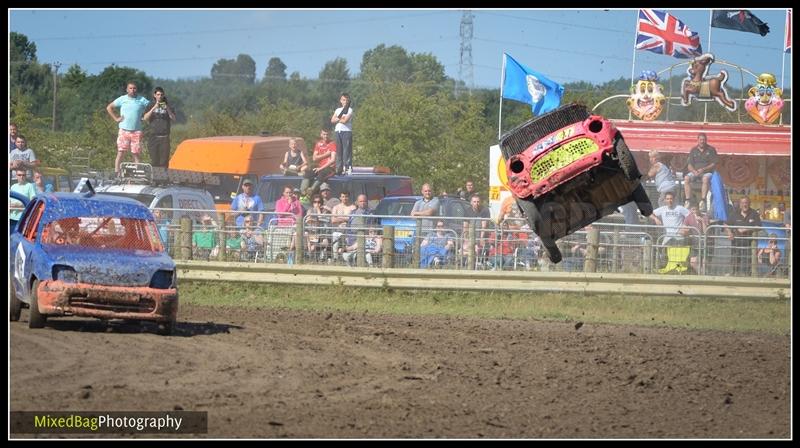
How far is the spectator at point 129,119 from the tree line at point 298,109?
540 centimetres

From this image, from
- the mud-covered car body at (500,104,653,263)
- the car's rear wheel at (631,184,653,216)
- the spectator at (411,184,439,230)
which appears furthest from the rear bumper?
the spectator at (411,184,439,230)

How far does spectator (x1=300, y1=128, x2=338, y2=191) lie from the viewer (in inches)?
851

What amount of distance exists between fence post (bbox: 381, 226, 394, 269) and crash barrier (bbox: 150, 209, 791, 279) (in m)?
0.02

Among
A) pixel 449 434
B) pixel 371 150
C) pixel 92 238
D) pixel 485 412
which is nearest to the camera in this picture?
pixel 449 434

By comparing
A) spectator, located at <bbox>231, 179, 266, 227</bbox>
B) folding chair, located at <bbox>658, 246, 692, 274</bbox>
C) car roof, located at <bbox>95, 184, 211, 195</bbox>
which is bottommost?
folding chair, located at <bbox>658, 246, 692, 274</bbox>

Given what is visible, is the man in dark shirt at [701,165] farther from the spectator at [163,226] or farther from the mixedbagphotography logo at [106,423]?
the mixedbagphotography logo at [106,423]

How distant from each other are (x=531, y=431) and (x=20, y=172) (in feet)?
47.8

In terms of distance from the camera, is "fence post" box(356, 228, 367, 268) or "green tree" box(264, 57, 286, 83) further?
"green tree" box(264, 57, 286, 83)

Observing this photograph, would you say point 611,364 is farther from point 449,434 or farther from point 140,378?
point 140,378

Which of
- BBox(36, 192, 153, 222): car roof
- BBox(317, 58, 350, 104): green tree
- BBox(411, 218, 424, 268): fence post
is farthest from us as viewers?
BBox(317, 58, 350, 104): green tree

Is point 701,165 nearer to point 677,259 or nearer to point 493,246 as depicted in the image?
point 677,259

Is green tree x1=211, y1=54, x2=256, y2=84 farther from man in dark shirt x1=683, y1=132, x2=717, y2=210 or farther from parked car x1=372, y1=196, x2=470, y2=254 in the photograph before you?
man in dark shirt x1=683, y1=132, x2=717, y2=210

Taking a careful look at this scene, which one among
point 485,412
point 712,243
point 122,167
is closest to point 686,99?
point 712,243

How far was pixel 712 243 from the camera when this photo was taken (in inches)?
690
